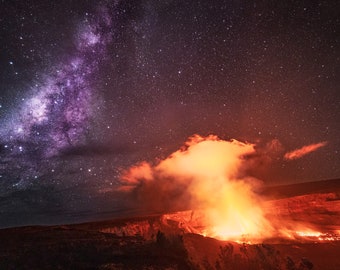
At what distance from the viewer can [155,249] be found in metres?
21.2

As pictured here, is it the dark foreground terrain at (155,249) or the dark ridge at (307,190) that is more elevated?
the dark ridge at (307,190)

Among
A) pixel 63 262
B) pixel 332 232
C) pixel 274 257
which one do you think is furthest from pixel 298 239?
pixel 63 262

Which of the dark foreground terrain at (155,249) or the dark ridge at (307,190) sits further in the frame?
the dark ridge at (307,190)

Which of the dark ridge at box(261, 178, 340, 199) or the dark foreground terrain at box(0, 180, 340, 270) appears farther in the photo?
the dark ridge at box(261, 178, 340, 199)

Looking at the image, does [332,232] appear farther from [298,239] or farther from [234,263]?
[234,263]

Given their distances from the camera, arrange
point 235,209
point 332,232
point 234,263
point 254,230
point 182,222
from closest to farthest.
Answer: point 234,263 < point 332,232 < point 254,230 < point 182,222 < point 235,209

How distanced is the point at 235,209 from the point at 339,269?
92.0 feet

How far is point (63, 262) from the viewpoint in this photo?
17.8 meters

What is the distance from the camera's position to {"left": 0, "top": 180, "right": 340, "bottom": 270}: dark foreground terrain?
18.0 m

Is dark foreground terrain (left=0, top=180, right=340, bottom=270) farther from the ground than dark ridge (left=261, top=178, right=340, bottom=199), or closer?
closer

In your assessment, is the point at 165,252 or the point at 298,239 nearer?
the point at 165,252

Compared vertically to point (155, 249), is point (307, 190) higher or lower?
higher

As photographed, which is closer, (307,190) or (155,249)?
(155,249)

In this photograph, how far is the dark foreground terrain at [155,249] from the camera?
17984mm
